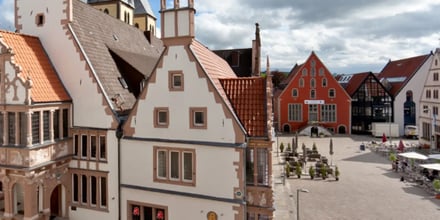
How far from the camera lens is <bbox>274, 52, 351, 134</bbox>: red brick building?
69.1 meters

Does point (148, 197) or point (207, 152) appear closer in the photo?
point (207, 152)

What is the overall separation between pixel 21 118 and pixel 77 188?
5497 mm

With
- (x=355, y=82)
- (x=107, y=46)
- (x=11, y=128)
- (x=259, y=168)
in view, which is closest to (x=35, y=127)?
(x=11, y=128)

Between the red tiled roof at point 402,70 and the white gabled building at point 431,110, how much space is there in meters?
16.3

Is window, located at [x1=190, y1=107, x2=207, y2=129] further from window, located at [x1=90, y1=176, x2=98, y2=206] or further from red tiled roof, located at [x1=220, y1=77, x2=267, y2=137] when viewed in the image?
window, located at [x1=90, y1=176, x2=98, y2=206]

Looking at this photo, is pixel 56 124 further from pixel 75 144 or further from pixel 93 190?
pixel 93 190

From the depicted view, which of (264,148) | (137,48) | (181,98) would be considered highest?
(137,48)

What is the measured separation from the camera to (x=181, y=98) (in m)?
17.2

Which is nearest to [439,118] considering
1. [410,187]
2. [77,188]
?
[410,187]

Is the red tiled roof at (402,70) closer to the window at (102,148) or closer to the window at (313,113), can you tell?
the window at (313,113)

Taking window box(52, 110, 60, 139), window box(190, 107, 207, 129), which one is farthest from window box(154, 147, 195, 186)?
window box(52, 110, 60, 139)

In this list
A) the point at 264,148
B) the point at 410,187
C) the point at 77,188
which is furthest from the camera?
the point at 410,187

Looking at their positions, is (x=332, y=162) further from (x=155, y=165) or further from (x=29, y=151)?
(x=29, y=151)

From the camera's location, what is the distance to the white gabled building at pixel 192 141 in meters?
16.3
